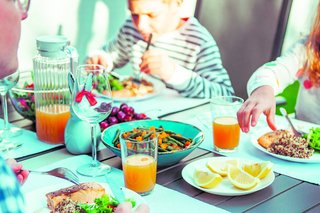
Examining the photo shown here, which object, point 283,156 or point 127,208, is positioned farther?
point 283,156

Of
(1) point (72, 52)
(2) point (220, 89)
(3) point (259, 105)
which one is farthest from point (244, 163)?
(2) point (220, 89)

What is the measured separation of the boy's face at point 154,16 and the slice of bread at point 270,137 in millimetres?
913

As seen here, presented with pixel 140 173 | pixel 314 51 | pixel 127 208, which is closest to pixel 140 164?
pixel 140 173

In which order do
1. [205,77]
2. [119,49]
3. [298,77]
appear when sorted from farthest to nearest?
[119,49] < [205,77] < [298,77]

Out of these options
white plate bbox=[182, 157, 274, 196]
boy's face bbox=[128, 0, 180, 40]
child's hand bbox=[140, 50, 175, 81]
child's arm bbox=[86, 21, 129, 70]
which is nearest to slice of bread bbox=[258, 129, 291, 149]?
white plate bbox=[182, 157, 274, 196]

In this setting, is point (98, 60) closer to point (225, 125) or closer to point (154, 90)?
point (154, 90)

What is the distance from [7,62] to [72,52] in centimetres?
73

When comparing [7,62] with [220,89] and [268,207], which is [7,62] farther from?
[220,89]

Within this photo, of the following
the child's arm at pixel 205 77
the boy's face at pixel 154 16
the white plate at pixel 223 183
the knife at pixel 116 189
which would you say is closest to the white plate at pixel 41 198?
the knife at pixel 116 189

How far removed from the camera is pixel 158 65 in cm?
208

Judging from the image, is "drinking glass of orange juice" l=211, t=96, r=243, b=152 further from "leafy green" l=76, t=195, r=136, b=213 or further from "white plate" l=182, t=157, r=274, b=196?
"leafy green" l=76, t=195, r=136, b=213

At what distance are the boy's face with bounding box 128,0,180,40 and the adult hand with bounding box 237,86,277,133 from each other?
68 cm

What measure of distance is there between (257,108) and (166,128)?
10.2 inches

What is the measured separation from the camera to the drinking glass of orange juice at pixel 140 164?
4.05 feet
